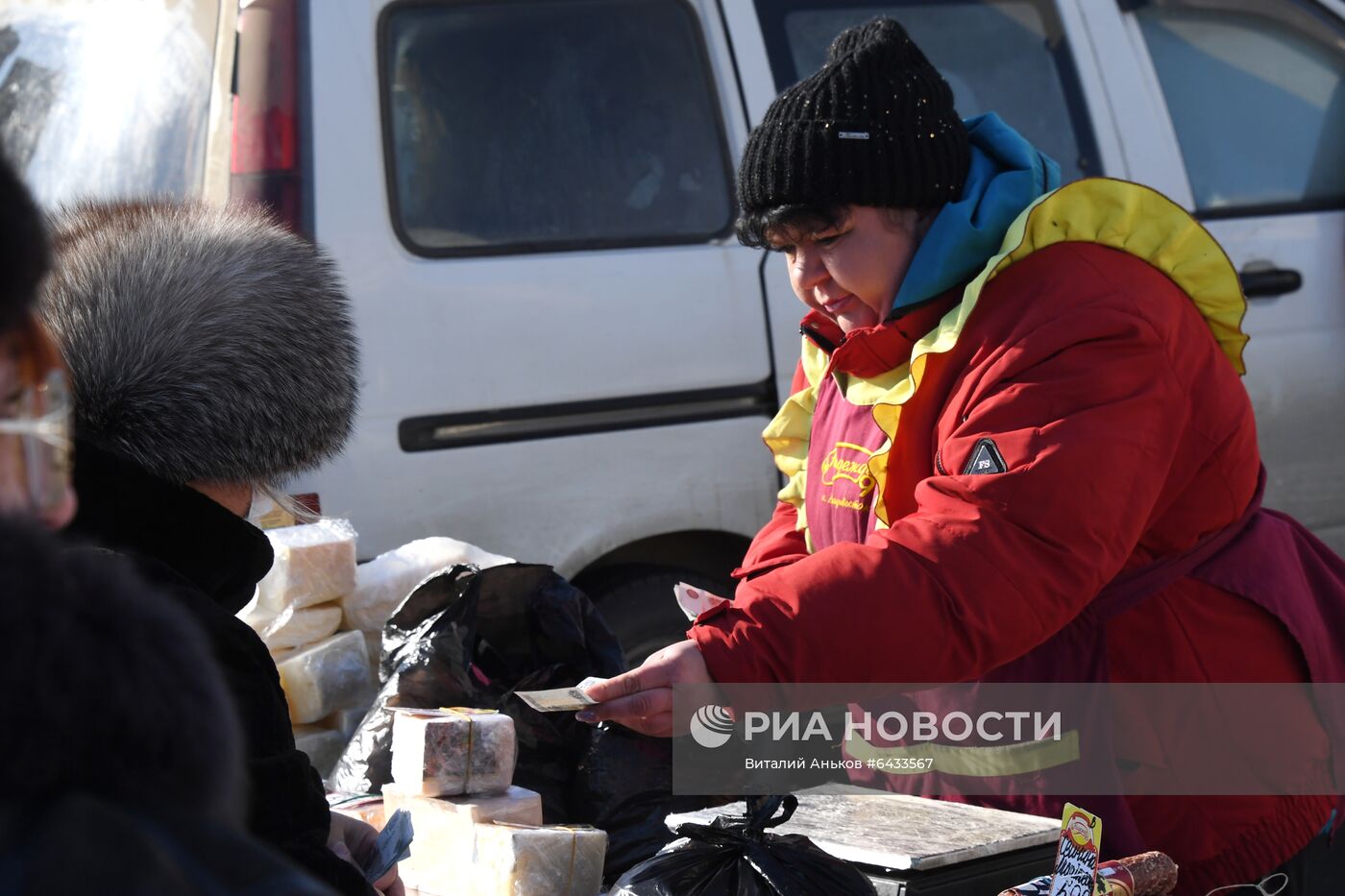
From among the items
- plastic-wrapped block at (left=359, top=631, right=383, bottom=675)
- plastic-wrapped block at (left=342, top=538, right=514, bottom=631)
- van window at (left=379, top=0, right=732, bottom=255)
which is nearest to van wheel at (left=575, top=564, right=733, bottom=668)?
plastic-wrapped block at (left=342, top=538, right=514, bottom=631)

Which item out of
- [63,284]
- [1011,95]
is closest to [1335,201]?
[1011,95]

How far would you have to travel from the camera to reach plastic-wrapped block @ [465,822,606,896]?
2.08 meters

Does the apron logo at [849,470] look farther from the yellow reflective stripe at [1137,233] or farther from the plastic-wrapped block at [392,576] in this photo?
the plastic-wrapped block at [392,576]

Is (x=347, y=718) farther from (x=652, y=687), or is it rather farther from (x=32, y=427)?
(x=32, y=427)

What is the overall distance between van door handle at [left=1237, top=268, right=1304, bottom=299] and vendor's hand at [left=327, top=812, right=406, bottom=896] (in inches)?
114

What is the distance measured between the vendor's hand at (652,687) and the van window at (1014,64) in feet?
8.04

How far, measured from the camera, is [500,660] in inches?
111

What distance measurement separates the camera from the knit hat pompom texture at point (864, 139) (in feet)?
7.37

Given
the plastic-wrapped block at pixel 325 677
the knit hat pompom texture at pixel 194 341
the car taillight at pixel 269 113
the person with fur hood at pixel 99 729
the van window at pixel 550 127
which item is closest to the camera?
the person with fur hood at pixel 99 729

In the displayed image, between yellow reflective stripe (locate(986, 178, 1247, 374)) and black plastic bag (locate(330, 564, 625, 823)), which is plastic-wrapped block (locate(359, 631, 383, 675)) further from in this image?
yellow reflective stripe (locate(986, 178, 1247, 374))

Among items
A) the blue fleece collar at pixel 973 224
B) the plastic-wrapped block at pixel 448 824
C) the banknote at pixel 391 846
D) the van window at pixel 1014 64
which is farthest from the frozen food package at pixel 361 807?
the van window at pixel 1014 64

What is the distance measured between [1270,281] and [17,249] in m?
3.77

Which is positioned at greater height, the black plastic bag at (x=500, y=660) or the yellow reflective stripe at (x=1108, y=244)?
the yellow reflective stripe at (x=1108, y=244)

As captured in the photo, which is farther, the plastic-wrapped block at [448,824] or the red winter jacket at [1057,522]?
the plastic-wrapped block at [448,824]
